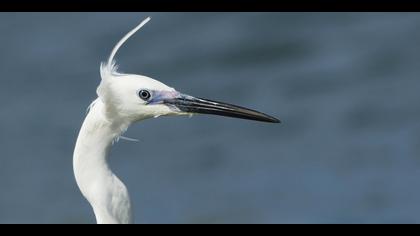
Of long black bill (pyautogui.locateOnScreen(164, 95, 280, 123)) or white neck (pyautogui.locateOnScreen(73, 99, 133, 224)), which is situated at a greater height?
long black bill (pyautogui.locateOnScreen(164, 95, 280, 123))

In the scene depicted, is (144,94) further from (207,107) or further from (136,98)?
(207,107)

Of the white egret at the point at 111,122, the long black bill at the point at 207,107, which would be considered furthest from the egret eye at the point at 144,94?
the long black bill at the point at 207,107

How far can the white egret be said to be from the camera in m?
5.76

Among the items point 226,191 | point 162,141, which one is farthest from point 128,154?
point 226,191

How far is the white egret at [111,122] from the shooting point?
5.76m

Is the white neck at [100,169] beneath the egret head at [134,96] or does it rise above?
beneath

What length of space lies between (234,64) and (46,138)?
10.7 feet

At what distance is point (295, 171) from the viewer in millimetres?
13758

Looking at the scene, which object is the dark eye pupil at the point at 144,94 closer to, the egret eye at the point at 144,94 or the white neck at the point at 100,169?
the egret eye at the point at 144,94

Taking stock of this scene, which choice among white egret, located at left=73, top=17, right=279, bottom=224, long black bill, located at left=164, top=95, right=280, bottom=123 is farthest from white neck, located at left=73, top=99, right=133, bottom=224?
long black bill, located at left=164, top=95, right=280, bottom=123

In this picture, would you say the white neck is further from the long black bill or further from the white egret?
the long black bill
